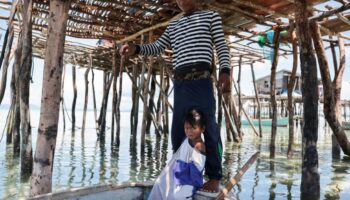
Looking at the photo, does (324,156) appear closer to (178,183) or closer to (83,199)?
(178,183)

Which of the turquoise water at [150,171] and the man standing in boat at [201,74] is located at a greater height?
the man standing in boat at [201,74]

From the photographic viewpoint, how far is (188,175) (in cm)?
292

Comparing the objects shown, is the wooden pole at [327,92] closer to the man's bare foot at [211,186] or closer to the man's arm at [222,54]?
the man's arm at [222,54]

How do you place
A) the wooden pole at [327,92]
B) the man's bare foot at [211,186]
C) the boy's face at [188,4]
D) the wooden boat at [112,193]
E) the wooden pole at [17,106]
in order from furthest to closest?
the wooden pole at [17,106] → the wooden pole at [327,92] → the boy's face at [188,4] → the man's bare foot at [211,186] → the wooden boat at [112,193]

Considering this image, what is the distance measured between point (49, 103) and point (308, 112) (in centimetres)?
279

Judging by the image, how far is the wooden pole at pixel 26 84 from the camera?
4.88 metres

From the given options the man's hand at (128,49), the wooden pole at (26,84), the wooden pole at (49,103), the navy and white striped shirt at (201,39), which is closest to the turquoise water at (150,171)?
the wooden pole at (26,84)

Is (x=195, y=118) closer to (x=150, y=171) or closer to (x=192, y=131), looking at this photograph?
(x=192, y=131)

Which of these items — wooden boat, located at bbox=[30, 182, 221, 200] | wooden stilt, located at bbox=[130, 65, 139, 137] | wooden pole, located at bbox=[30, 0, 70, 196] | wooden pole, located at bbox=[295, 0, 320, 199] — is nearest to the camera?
wooden boat, located at bbox=[30, 182, 221, 200]

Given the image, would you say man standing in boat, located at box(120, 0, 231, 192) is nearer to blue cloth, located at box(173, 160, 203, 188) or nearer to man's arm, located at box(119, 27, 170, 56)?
blue cloth, located at box(173, 160, 203, 188)

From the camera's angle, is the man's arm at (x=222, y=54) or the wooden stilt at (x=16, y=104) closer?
the man's arm at (x=222, y=54)

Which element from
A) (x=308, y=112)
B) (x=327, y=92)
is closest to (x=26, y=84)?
(x=308, y=112)

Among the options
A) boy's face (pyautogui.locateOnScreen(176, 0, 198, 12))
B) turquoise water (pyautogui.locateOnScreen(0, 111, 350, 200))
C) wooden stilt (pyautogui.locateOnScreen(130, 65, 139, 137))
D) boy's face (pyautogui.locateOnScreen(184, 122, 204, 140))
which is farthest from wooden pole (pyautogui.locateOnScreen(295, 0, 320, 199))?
wooden stilt (pyautogui.locateOnScreen(130, 65, 139, 137))

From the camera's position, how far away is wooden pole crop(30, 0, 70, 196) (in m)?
2.85
